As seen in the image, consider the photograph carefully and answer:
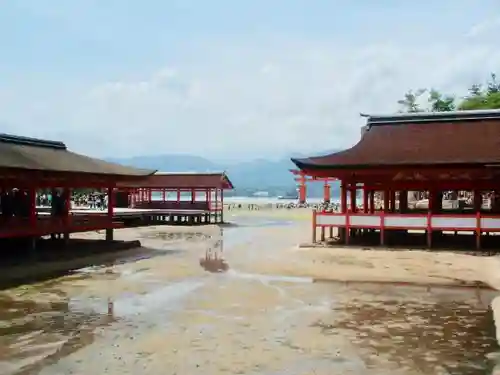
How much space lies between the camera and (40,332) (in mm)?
10594

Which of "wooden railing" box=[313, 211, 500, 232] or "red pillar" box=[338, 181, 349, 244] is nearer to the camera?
"wooden railing" box=[313, 211, 500, 232]

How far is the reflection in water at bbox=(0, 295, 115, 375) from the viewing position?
881 cm

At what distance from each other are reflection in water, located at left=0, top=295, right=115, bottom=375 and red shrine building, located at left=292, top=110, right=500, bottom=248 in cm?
1457

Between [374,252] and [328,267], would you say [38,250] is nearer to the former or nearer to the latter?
[328,267]

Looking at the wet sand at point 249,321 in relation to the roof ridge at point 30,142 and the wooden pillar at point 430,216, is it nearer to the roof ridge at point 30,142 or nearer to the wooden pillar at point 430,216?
the wooden pillar at point 430,216

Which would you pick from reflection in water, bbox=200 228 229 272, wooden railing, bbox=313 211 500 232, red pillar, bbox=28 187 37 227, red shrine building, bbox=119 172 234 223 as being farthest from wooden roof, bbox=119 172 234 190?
red pillar, bbox=28 187 37 227

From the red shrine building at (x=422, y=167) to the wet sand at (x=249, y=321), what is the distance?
15.6 feet

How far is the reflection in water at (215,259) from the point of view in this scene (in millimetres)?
19530

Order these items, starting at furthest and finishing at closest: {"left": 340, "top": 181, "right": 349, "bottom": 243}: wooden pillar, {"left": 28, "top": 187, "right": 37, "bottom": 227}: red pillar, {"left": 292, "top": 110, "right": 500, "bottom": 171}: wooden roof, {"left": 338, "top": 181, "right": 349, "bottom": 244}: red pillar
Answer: {"left": 340, "top": 181, "right": 349, "bottom": 243}: wooden pillar → {"left": 338, "top": 181, "right": 349, "bottom": 244}: red pillar → {"left": 292, "top": 110, "right": 500, "bottom": 171}: wooden roof → {"left": 28, "top": 187, "right": 37, "bottom": 227}: red pillar

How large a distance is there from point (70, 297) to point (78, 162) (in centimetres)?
1088

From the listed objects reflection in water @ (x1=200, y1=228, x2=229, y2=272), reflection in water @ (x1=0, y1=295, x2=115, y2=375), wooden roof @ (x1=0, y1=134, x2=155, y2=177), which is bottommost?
reflection in water @ (x1=0, y1=295, x2=115, y2=375)

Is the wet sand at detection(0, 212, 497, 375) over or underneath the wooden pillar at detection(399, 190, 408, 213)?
underneath

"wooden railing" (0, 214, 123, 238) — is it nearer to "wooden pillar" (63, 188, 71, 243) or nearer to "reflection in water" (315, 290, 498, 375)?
"wooden pillar" (63, 188, 71, 243)

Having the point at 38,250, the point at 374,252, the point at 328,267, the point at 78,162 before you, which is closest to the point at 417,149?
the point at 374,252
